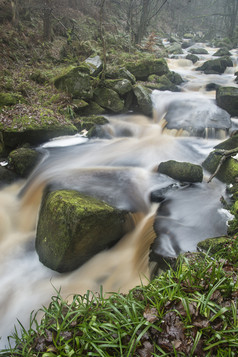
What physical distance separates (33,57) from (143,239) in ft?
41.4

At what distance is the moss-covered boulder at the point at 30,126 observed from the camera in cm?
757

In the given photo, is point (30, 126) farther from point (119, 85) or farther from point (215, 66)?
point (215, 66)

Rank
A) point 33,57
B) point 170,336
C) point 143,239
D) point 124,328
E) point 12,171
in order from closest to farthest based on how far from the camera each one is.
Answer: point 170,336
point 124,328
point 143,239
point 12,171
point 33,57

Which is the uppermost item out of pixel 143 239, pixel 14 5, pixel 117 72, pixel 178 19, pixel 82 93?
pixel 178 19

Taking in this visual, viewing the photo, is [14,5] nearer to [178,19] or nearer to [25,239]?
[25,239]

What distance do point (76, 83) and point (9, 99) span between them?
2.78 metres

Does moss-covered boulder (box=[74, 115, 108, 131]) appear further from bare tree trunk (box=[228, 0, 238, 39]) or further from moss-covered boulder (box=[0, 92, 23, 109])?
bare tree trunk (box=[228, 0, 238, 39])

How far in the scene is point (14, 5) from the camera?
14.4m

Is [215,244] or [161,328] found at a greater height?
[161,328]

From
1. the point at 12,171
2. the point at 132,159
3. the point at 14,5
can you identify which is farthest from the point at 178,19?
the point at 12,171

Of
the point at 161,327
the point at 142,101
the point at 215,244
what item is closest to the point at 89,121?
the point at 142,101

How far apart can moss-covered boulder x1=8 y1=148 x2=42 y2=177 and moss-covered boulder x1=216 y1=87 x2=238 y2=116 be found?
8.83 m

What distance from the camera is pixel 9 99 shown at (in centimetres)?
867

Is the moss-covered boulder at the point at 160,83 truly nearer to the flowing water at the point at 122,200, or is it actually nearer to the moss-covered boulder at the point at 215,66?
the flowing water at the point at 122,200
